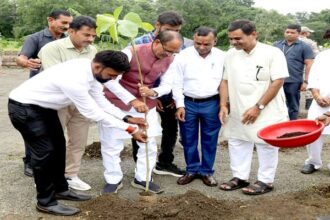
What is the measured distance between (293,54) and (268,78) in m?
3.10

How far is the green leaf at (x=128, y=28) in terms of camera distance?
11.7 ft

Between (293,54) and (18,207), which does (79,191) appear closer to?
(18,207)

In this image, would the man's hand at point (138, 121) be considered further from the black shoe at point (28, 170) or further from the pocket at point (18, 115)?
the black shoe at point (28, 170)

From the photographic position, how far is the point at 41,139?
3.53 meters

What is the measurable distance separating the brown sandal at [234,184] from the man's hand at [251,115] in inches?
28.2

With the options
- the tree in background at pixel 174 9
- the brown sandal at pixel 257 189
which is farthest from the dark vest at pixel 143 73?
the tree in background at pixel 174 9

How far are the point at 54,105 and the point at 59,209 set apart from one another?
0.92 m

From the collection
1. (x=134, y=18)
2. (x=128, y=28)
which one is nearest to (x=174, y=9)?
(x=134, y=18)

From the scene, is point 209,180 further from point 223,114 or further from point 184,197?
point 184,197

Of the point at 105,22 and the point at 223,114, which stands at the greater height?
the point at 105,22

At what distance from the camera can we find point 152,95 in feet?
13.2

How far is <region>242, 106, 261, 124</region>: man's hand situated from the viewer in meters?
4.13

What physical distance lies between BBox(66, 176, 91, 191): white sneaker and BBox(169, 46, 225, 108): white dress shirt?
1272 mm

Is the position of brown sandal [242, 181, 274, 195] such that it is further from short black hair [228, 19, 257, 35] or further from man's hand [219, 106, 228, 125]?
short black hair [228, 19, 257, 35]
